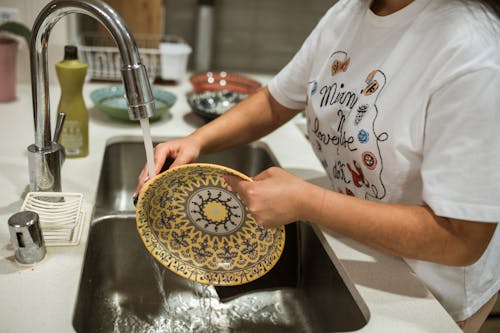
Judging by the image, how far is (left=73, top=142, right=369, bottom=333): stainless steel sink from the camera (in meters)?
0.90

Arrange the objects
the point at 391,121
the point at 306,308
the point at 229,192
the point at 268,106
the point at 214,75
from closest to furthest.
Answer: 1. the point at 391,121
2. the point at 229,192
3. the point at 306,308
4. the point at 268,106
5. the point at 214,75

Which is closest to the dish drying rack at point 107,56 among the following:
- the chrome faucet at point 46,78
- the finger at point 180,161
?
the finger at point 180,161

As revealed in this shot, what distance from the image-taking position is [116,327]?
0.90 meters

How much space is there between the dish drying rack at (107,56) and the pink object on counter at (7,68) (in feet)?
0.82

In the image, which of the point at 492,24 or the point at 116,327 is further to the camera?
the point at 116,327

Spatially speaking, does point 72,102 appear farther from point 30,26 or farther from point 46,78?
point 30,26

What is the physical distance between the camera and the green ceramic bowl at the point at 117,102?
1300mm

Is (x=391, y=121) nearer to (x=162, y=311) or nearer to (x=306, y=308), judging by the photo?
(x=306, y=308)

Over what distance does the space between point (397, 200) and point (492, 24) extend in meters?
0.32

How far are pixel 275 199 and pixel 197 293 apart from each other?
1.30ft

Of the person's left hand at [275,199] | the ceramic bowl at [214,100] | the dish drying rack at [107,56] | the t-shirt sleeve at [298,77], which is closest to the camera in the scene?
the person's left hand at [275,199]

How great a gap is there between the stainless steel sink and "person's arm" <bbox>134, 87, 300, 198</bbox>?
158 mm

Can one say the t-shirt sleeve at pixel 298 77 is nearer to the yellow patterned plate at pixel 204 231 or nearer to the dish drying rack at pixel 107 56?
the yellow patterned plate at pixel 204 231

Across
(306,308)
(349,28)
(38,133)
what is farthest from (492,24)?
(38,133)
